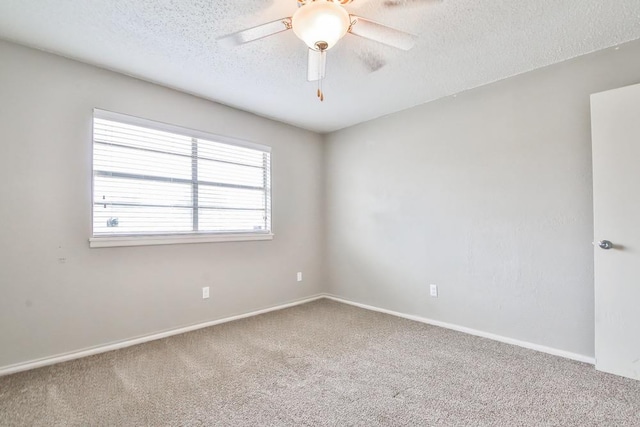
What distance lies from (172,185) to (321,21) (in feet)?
7.13

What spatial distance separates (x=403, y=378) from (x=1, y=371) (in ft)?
8.99

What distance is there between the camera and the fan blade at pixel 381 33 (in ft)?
5.17

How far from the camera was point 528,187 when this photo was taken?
257 cm

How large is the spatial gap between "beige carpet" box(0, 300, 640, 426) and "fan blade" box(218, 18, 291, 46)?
6.60 feet

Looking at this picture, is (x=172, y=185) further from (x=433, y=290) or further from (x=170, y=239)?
(x=433, y=290)

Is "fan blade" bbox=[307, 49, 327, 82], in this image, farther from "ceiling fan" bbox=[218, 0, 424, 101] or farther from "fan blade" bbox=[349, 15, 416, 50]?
"fan blade" bbox=[349, 15, 416, 50]

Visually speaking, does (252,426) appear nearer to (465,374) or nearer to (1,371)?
(465,374)

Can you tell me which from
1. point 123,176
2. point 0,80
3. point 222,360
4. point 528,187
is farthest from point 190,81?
point 528,187

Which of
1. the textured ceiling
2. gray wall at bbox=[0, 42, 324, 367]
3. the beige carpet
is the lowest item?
the beige carpet

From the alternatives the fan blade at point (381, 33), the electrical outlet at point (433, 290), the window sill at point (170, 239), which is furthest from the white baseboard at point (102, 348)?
the fan blade at point (381, 33)

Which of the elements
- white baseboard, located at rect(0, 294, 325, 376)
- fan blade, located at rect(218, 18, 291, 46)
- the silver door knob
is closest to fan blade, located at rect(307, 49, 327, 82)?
fan blade, located at rect(218, 18, 291, 46)

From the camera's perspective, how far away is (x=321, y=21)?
4.67 feet

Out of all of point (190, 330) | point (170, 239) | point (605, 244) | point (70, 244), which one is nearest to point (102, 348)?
point (190, 330)

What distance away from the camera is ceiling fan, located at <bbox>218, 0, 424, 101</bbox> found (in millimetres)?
1421
